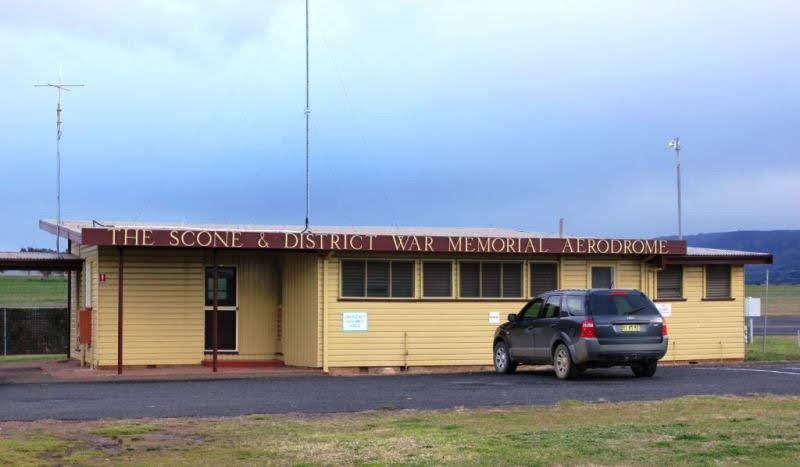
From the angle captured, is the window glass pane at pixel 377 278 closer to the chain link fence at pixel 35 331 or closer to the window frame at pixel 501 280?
the window frame at pixel 501 280

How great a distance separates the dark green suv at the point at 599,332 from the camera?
19969 millimetres

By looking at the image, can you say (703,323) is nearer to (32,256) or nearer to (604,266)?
(604,266)

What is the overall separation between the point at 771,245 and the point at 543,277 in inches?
6444

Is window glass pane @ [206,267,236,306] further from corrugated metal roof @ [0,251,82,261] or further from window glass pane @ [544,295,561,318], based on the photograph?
window glass pane @ [544,295,561,318]

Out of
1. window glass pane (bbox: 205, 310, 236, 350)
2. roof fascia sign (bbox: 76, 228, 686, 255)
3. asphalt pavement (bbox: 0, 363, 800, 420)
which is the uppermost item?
roof fascia sign (bbox: 76, 228, 686, 255)

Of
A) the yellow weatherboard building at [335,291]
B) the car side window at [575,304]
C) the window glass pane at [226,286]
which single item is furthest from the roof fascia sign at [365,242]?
the car side window at [575,304]

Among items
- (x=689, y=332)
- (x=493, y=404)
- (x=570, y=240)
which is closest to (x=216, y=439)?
(x=493, y=404)

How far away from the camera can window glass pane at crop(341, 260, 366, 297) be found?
24141 mm

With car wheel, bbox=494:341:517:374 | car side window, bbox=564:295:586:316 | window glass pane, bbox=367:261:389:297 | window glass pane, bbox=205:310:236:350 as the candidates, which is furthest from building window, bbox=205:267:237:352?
car side window, bbox=564:295:586:316

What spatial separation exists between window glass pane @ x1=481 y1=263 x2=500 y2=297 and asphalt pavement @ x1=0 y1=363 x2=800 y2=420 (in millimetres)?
3607

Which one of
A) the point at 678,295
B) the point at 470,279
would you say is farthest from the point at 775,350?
the point at 470,279

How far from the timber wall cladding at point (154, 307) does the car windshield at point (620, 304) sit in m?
8.67

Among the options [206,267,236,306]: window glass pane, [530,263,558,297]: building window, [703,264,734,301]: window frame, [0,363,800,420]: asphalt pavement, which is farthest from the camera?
[703,264,734,301]: window frame

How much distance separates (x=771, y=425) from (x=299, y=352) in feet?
46.3
